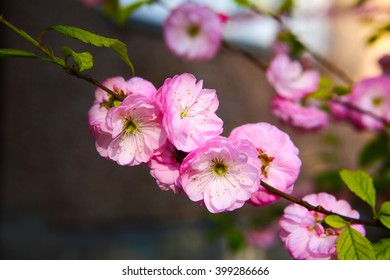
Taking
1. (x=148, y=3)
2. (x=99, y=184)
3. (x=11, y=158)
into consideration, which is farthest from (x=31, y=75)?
(x=148, y=3)

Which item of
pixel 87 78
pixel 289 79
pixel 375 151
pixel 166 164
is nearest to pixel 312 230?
pixel 166 164

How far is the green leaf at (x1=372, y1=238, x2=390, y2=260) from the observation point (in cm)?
55

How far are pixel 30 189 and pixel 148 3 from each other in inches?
65.2

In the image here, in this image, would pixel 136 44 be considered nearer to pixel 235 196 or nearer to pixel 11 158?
pixel 11 158

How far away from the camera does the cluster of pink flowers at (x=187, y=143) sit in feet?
1.63

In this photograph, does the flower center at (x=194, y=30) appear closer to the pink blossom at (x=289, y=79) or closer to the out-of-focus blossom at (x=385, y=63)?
the pink blossom at (x=289, y=79)

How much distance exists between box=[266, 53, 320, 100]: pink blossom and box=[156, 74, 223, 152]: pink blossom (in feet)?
1.25

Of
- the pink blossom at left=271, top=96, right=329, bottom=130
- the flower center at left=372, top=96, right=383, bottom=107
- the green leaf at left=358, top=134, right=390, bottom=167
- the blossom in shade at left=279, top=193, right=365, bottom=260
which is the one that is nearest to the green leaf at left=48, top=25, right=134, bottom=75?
the blossom in shade at left=279, top=193, right=365, bottom=260

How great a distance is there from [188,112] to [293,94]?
0.41 m

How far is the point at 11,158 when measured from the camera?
2.44 metres

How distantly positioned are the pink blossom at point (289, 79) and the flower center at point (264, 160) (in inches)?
13.4

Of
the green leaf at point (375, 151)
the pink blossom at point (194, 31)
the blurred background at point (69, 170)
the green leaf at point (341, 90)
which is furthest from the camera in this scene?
the blurred background at point (69, 170)

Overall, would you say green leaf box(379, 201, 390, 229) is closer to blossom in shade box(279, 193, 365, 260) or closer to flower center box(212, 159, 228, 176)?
blossom in shade box(279, 193, 365, 260)

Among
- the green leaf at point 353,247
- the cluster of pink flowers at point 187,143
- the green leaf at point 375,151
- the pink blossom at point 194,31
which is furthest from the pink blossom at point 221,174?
the green leaf at point 375,151
